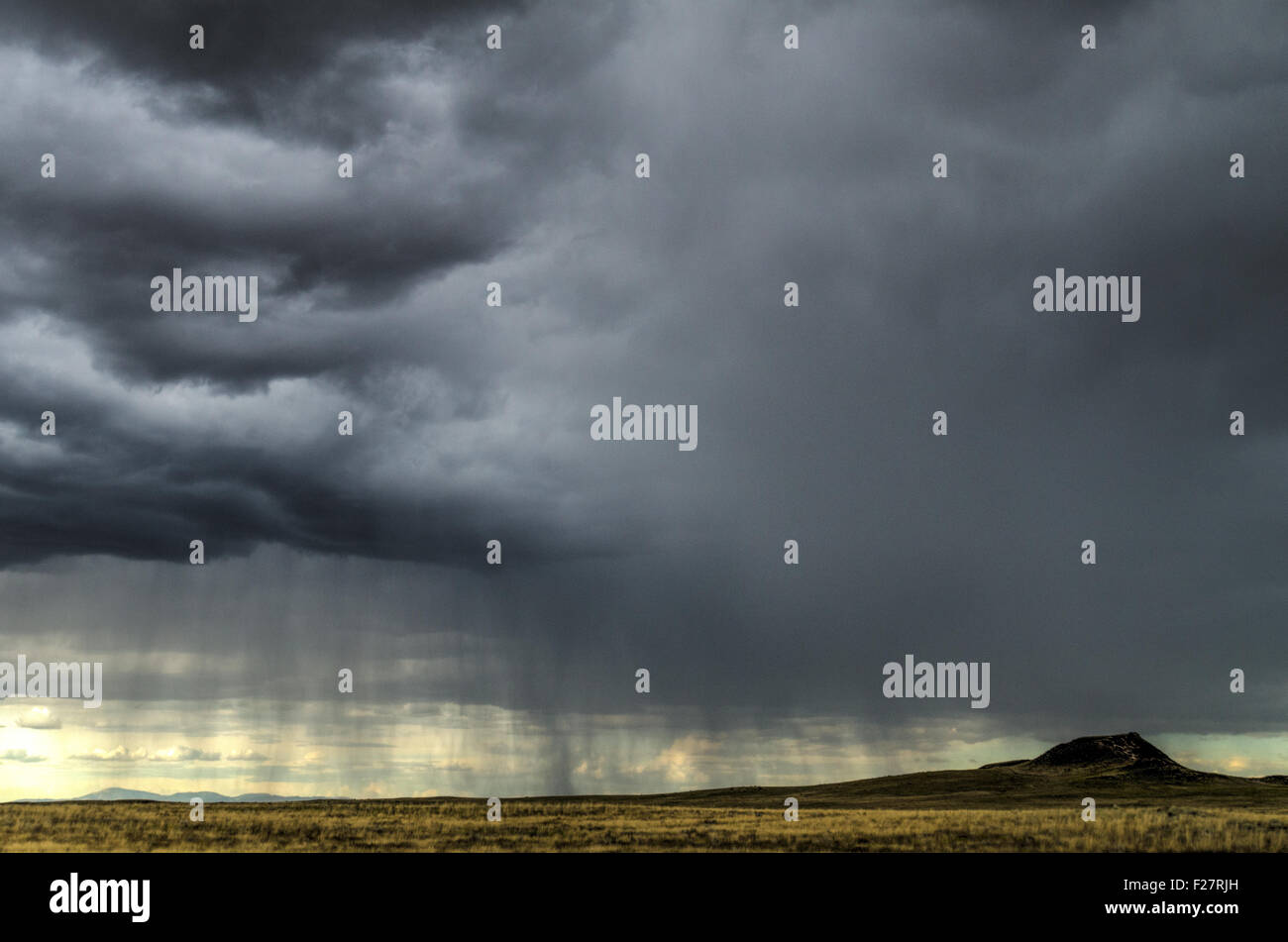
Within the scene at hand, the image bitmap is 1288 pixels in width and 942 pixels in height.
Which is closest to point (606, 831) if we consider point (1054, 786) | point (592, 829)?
point (592, 829)

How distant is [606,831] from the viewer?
44.7 meters

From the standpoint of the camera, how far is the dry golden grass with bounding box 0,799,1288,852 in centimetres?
4000

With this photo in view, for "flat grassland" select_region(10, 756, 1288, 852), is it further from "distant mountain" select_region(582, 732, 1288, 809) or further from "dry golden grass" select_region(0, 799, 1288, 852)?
"distant mountain" select_region(582, 732, 1288, 809)

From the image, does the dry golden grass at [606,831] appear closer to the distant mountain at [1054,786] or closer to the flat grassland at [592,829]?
the flat grassland at [592,829]

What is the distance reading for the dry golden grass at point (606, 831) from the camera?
131ft

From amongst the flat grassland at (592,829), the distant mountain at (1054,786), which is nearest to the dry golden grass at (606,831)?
the flat grassland at (592,829)

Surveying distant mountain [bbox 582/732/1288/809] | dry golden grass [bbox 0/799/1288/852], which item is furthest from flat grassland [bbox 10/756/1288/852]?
distant mountain [bbox 582/732/1288/809]
